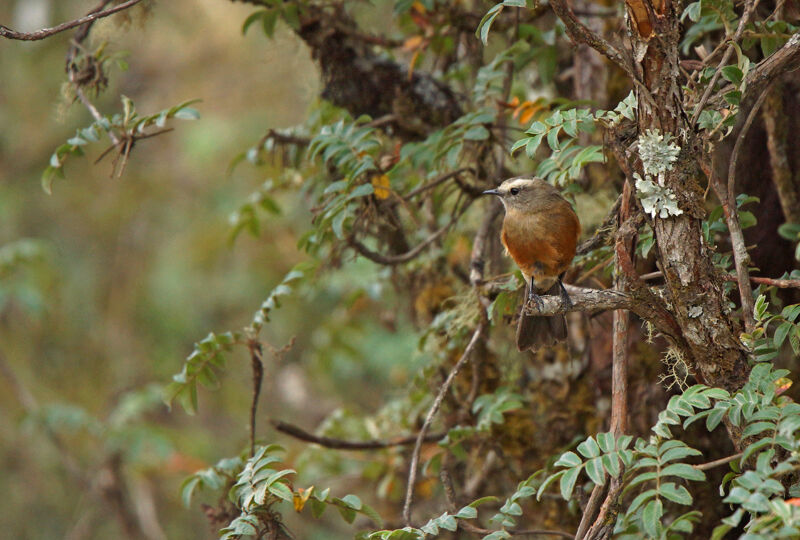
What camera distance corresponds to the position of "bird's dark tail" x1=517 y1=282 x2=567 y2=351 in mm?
2680

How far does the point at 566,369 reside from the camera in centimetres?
323

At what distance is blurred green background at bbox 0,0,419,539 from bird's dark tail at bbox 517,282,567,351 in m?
2.76

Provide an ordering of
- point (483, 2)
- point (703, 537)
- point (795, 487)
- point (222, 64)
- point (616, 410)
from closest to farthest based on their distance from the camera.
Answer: point (795, 487) < point (616, 410) < point (703, 537) < point (483, 2) < point (222, 64)

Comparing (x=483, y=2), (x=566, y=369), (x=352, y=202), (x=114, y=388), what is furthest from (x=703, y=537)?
(x=114, y=388)

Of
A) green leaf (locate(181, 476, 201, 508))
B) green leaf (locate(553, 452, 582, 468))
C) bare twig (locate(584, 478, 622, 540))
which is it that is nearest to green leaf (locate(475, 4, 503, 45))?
green leaf (locate(553, 452, 582, 468))

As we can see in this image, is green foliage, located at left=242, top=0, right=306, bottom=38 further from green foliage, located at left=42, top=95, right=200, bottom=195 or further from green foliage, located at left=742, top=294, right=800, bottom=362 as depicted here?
green foliage, located at left=742, top=294, right=800, bottom=362

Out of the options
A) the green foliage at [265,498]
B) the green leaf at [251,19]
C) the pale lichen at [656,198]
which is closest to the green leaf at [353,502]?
the green foliage at [265,498]

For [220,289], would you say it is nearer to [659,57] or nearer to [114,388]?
[114,388]

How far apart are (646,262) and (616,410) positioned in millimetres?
742

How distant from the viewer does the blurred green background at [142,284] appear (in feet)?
18.9

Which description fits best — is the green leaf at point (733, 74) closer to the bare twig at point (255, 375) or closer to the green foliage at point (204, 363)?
the green foliage at point (204, 363)

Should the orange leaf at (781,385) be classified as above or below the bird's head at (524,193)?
below

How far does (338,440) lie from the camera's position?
2955 mm

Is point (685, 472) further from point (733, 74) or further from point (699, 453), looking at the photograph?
point (733, 74)
